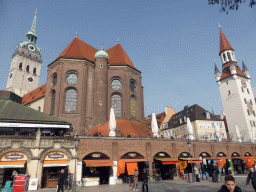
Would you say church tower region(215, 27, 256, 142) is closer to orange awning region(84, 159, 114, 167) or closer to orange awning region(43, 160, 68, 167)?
orange awning region(84, 159, 114, 167)

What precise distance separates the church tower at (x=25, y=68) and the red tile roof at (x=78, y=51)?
143ft

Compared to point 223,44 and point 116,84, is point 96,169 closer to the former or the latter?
point 116,84

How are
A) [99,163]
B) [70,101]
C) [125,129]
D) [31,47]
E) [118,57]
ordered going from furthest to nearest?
[31,47], [118,57], [70,101], [125,129], [99,163]

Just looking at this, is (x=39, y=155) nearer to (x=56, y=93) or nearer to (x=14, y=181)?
(x=14, y=181)

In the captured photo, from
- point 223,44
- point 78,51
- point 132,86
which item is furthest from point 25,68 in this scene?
point 223,44

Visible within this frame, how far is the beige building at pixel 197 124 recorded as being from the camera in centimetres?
5009

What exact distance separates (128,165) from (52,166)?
8225mm

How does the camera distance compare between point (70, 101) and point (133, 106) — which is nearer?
point (70, 101)

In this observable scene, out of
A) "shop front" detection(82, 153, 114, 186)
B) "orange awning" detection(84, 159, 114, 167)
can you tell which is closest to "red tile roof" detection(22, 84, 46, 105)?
"shop front" detection(82, 153, 114, 186)

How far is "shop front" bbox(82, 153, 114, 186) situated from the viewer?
20375 mm

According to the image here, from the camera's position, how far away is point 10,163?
61.7 feet

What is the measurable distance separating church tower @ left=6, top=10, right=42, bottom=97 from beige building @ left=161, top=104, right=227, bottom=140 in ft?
178

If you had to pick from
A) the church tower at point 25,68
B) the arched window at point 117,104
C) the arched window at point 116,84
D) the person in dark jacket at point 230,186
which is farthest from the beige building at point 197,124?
the church tower at point 25,68

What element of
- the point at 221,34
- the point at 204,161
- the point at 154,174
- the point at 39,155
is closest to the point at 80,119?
the point at 39,155
